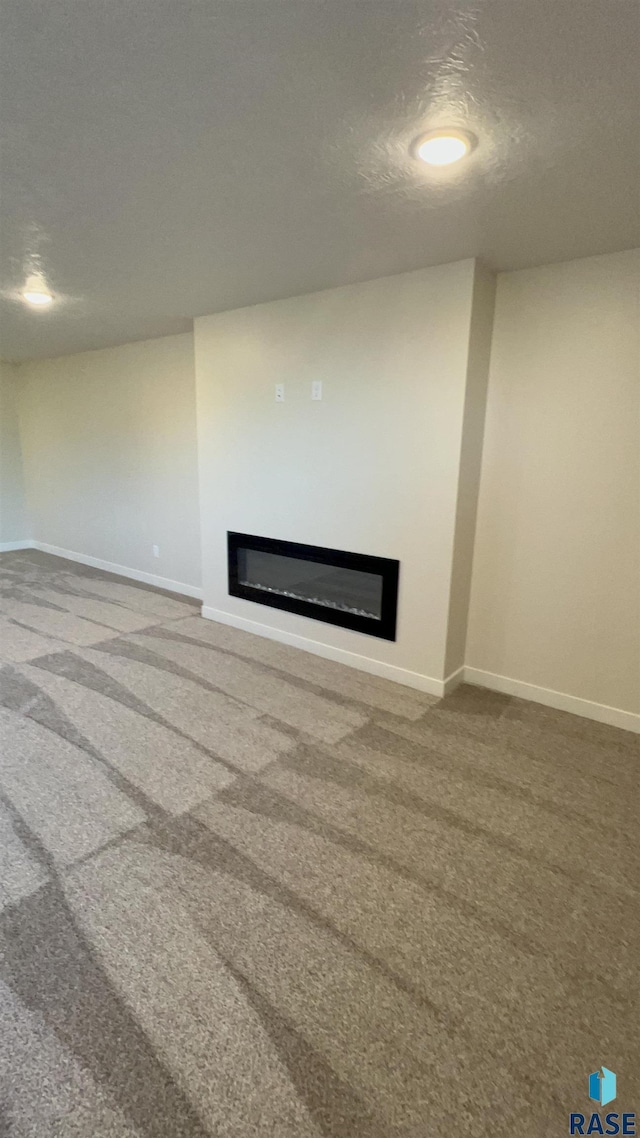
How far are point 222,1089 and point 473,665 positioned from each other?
2.31 metres

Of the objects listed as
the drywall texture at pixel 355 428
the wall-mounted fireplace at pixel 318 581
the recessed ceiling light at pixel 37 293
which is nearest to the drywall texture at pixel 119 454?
the drywall texture at pixel 355 428

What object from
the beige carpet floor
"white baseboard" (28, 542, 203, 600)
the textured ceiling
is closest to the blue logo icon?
the beige carpet floor

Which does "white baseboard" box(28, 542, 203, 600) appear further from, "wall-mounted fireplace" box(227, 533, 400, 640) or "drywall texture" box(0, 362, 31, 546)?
"wall-mounted fireplace" box(227, 533, 400, 640)

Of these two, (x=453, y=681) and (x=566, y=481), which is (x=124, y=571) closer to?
(x=453, y=681)

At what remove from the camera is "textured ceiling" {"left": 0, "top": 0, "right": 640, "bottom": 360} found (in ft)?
3.51

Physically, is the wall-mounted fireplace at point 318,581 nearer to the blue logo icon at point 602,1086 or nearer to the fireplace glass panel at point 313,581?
the fireplace glass panel at point 313,581

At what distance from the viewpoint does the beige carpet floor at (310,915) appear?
1.14 meters

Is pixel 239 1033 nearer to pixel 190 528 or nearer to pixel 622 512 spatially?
pixel 622 512

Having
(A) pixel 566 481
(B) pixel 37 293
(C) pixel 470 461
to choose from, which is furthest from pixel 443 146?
(B) pixel 37 293

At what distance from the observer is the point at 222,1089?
114 cm

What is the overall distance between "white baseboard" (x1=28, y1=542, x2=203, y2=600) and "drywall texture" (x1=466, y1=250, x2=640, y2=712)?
2771mm

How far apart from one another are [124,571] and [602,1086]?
5.06 m

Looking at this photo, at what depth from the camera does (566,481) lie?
8.52 ft

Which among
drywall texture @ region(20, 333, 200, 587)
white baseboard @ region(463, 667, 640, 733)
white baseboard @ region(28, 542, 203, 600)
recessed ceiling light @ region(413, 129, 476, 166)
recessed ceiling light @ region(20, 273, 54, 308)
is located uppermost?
recessed ceiling light @ region(20, 273, 54, 308)
